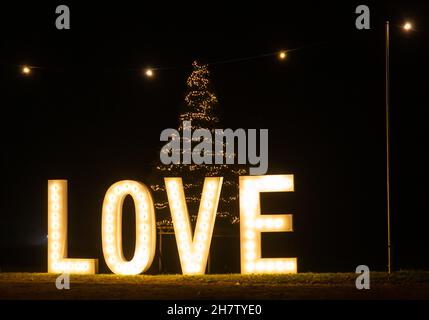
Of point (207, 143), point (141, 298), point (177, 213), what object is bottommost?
point (141, 298)

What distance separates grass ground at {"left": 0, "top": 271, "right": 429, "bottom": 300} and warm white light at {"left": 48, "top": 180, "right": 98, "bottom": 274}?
1.75 ft

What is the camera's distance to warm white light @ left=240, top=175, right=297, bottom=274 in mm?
21656

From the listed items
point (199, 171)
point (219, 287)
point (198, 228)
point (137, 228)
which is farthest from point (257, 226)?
point (199, 171)

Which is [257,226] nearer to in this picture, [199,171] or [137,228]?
[137,228]

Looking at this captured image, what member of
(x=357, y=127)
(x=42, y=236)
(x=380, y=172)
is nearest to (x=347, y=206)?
(x=380, y=172)

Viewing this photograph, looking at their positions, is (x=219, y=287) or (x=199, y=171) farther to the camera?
(x=199, y=171)

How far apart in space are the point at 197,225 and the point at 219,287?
10.0 ft

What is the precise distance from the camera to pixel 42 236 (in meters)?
53.4

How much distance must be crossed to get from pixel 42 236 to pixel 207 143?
2860 centimetres

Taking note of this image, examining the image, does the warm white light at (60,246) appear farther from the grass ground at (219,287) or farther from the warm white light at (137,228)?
the warm white light at (137,228)

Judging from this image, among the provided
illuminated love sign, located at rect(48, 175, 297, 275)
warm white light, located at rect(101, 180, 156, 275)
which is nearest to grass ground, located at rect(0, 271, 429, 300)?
warm white light, located at rect(101, 180, 156, 275)

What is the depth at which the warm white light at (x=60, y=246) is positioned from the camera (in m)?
22.8

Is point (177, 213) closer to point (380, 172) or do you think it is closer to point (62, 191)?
point (62, 191)

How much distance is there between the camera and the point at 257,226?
21.7 m
